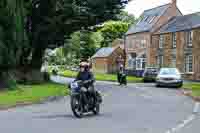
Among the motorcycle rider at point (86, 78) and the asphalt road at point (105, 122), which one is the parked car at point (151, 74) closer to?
the asphalt road at point (105, 122)

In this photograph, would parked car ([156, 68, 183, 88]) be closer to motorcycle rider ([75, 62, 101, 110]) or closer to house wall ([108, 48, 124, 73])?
motorcycle rider ([75, 62, 101, 110])

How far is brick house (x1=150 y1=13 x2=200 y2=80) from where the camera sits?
58.2 m

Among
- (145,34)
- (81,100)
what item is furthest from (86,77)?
(145,34)

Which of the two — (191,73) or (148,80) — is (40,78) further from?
(191,73)

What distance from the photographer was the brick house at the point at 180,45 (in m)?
58.2

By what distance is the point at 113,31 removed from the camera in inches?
4493

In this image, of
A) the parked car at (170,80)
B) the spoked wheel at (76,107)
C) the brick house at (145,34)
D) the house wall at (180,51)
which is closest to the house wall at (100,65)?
the brick house at (145,34)

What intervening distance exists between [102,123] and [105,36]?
103 meters

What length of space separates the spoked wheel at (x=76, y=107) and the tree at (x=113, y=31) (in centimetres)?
9618

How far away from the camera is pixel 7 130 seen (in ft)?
38.8

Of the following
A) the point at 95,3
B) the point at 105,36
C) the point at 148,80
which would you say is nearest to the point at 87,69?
the point at 95,3

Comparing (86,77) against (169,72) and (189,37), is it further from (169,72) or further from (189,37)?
(189,37)

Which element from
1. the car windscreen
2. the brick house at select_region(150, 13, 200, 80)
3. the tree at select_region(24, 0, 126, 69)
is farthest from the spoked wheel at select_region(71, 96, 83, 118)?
the brick house at select_region(150, 13, 200, 80)

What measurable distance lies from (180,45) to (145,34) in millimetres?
12220
